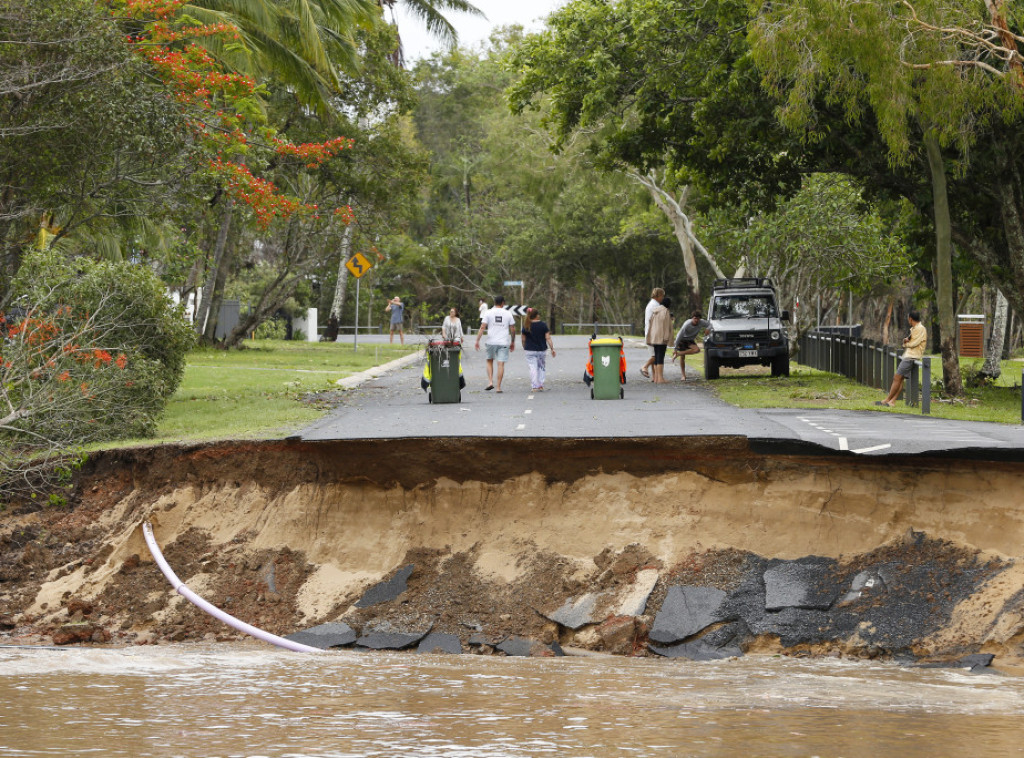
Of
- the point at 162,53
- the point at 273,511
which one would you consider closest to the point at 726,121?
the point at 162,53

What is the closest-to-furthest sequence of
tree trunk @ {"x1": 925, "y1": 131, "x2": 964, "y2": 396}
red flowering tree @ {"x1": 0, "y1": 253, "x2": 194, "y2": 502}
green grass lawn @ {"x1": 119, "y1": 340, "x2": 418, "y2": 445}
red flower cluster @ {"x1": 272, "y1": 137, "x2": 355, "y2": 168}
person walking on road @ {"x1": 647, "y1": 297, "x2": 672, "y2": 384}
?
red flowering tree @ {"x1": 0, "y1": 253, "x2": 194, "y2": 502} < green grass lawn @ {"x1": 119, "y1": 340, "x2": 418, "y2": 445} < tree trunk @ {"x1": 925, "y1": 131, "x2": 964, "y2": 396} < red flower cluster @ {"x1": 272, "y1": 137, "x2": 355, "y2": 168} < person walking on road @ {"x1": 647, "y1": 297, "x2": 672, "y2": 384}

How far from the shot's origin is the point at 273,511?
13.0 metres

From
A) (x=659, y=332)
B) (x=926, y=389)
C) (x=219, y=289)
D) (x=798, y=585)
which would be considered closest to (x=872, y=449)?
(x=798, y=585)

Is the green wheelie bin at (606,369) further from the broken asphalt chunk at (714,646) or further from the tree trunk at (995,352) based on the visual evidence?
the broken asphalt chunk at (714,646)

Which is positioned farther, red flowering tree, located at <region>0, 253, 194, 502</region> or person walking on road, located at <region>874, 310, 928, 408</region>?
person walking on road, located at <region>874, 310, 928, 408</region>

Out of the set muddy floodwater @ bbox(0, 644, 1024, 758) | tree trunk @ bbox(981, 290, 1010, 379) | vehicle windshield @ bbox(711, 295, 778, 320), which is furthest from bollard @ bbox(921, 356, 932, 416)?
muddy floodwater @ bbox(0, 644, 1024, 758)

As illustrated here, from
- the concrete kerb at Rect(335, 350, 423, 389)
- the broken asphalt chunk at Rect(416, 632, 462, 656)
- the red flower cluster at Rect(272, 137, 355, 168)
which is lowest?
the broken asphalt chunk at Rect(416, 632, 462, 656)

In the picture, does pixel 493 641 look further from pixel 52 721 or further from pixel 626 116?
pixel 626 116

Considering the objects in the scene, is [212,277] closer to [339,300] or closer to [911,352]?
[339,300]

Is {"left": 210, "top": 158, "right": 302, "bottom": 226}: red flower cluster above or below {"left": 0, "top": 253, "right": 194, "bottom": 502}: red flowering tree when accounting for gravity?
above

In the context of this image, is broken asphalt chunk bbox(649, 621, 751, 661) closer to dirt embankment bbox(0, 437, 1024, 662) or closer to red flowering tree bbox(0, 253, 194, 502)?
dirt embankment bbox(0, 437, 1024, 662)

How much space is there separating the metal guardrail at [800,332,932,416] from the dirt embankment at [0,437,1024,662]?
22.0 feet

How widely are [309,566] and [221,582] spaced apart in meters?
0.88

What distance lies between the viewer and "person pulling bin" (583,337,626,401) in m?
20.6
